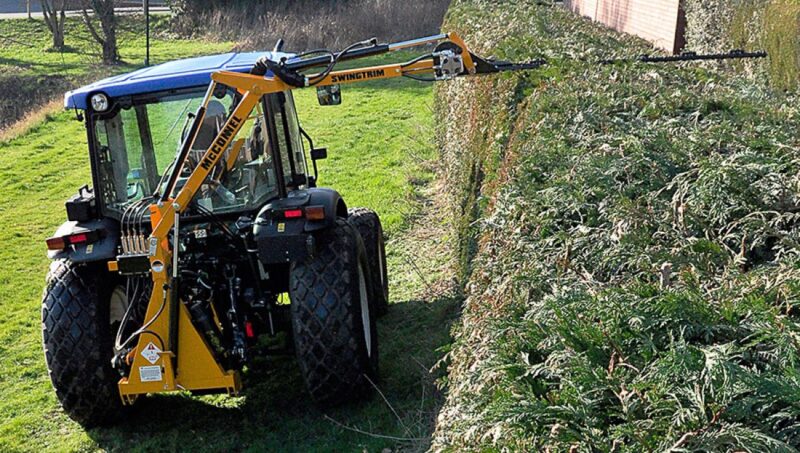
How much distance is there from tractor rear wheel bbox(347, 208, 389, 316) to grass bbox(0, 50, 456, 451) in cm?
26

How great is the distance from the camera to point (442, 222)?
10719mm

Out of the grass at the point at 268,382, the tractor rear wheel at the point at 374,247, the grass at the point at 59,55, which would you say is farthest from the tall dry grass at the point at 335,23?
the tractor rear wheel at the point at 374,247

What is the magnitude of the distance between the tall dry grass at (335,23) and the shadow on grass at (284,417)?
80.1 feet

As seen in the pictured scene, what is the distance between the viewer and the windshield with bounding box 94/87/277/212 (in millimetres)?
6312

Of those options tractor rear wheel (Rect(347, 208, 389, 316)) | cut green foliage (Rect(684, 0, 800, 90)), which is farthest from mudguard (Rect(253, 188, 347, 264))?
cut green foliage (Rect(684, 0, 800, 90))

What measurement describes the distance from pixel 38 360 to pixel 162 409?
2078 millimetres

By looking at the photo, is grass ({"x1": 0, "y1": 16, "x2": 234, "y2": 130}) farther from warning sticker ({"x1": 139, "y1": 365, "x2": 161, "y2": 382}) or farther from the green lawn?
warning sticker ({"x1": 139, "y1": 365, "x2": 161, "y2": 382})

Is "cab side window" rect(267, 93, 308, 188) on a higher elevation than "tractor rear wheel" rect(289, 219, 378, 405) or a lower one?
higher

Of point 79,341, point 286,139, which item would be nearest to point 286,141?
point 286,139

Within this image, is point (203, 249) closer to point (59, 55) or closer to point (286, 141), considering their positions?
point (286, 141)

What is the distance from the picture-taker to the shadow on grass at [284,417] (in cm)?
602

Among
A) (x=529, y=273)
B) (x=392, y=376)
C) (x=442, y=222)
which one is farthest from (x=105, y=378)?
(x=442, y=222)

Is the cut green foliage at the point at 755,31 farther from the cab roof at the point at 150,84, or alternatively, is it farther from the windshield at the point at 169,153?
the cab roof at the point at 150,84

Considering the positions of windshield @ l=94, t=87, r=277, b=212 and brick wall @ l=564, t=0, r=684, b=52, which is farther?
brick wall @ l=564, t=0, r=684, b=52
